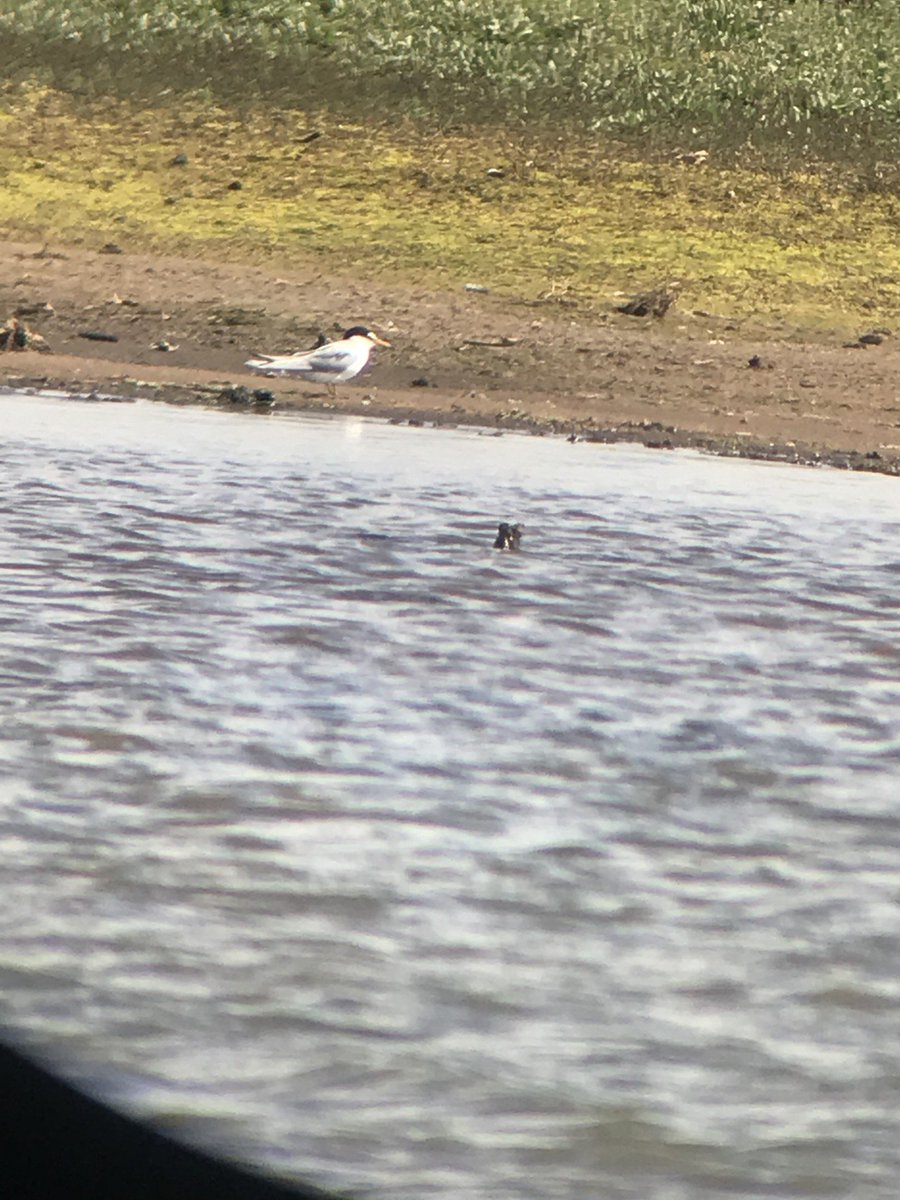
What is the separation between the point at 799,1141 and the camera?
9.46 feet

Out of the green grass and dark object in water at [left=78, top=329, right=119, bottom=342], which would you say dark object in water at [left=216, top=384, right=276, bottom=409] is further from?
the green grass

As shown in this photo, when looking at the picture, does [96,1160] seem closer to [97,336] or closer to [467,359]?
[467,359]

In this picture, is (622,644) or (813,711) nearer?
(813,711)

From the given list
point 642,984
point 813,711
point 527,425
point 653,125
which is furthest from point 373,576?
point 653,125

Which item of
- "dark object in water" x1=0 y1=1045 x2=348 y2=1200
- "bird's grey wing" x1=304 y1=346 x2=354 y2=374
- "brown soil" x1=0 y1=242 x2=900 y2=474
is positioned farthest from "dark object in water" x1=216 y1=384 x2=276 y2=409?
"dark object in water" x1=0 y1=1045 x2=348 y2=1200

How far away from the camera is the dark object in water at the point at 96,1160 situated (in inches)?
99.7

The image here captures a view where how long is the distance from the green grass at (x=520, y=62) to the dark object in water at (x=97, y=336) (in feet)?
26.9

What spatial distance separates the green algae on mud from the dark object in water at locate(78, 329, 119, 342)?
262 centimetres

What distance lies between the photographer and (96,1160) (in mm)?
2604

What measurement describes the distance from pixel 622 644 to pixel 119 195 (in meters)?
13.9

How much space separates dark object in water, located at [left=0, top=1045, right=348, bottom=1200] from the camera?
8.30ft

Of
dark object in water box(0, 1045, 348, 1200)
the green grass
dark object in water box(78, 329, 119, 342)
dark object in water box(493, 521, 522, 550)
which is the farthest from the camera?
the green grass

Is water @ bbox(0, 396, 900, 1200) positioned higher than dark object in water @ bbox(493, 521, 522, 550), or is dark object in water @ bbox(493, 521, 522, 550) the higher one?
dark object in water @ bbox(493, 521, 522, 550)

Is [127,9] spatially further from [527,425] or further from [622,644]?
[622,644]
